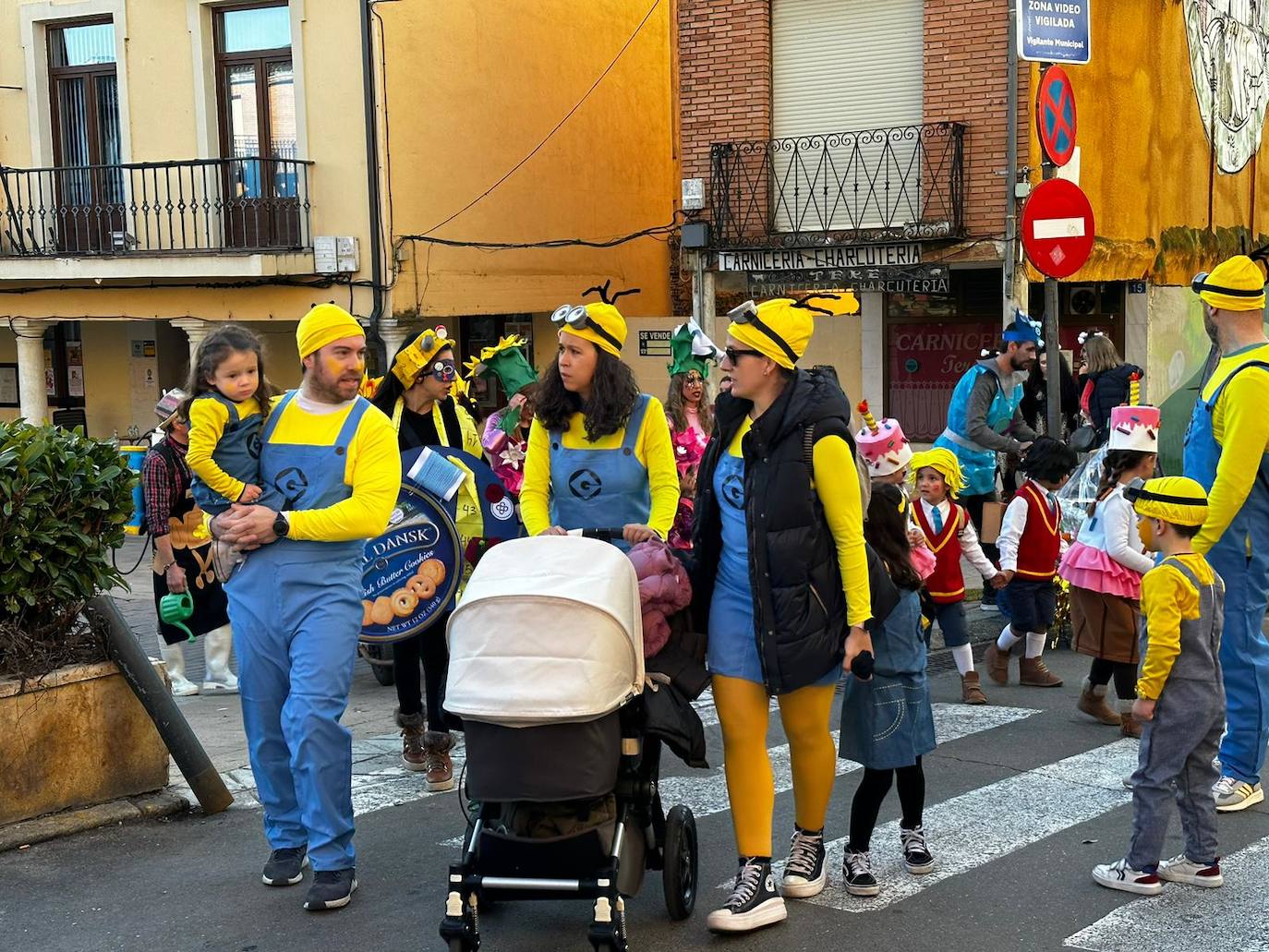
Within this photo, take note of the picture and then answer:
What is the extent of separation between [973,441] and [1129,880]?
558 cm

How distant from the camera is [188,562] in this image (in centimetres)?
856

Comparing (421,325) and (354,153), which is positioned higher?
(354,153)

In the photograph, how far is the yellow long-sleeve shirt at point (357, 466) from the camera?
17.9 ft

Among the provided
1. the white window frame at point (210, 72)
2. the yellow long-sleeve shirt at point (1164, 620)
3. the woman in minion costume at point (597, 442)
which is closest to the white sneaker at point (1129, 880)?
the yellow long-sleeve shirt at point (1164, 620)

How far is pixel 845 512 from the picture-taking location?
5.04 meters

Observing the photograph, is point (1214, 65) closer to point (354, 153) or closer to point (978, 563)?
point (354, 153)

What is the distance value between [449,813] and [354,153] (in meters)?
13.3

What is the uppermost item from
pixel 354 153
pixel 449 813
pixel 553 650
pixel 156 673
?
pixel 354 153

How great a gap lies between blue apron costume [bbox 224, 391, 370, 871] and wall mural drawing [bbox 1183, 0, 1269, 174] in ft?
57.3

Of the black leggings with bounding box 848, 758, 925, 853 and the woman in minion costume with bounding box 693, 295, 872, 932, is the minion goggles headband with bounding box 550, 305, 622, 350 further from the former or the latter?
the black leggings with bounding box 848, 758, 925, 853

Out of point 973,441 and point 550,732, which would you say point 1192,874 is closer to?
point 550,732

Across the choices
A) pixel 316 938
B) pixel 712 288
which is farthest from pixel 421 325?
pixel 316 938

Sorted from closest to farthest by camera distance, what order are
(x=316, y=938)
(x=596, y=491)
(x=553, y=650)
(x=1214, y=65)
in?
(x=553, y=650)
(x=316, y=938)
(x=596, y=491)
(x=1214, y=65)

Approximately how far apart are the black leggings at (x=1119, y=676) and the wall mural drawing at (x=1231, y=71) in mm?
14530
